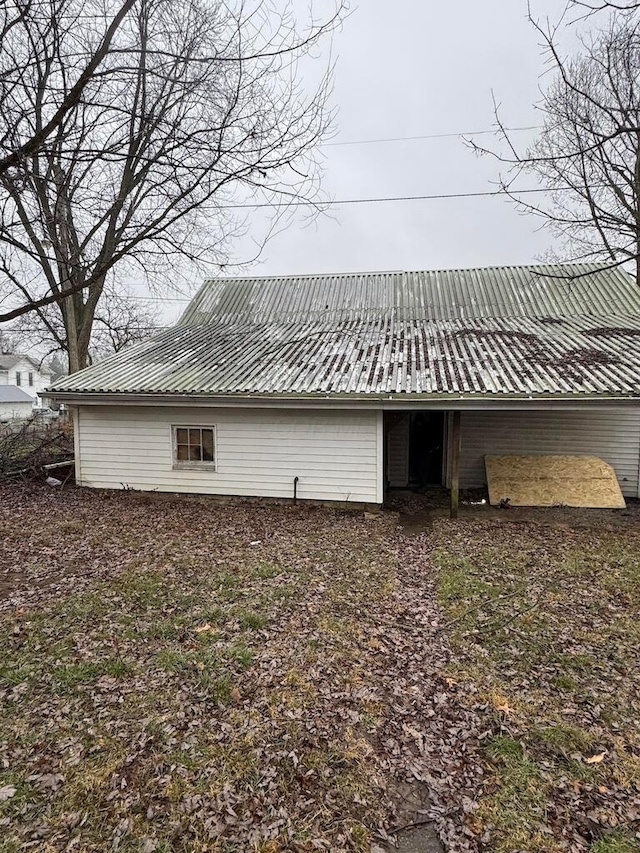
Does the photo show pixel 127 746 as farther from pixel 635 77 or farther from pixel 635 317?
pixel 635 317

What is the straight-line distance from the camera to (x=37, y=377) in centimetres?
5353

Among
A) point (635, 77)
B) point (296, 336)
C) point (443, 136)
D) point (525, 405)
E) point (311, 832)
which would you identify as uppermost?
point (443, 136)

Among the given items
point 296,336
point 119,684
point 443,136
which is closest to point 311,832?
point 119,684

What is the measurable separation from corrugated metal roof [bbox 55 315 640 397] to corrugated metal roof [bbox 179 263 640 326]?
660 millimetres

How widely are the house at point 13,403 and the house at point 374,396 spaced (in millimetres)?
35095

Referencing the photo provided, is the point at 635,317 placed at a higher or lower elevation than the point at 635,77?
lower

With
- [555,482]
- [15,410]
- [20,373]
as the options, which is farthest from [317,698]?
[20,373]

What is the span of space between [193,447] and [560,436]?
8181 mm

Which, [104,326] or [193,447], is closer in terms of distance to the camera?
[193,447]

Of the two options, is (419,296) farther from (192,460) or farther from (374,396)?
(192,460)

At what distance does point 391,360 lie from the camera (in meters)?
9.85

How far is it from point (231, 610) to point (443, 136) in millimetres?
11176

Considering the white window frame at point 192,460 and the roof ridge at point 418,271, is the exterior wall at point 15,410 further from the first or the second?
the white window frame at point 192,460

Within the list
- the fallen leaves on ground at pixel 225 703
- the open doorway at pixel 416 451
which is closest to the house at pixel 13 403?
the open doorway at pixel 416 451
